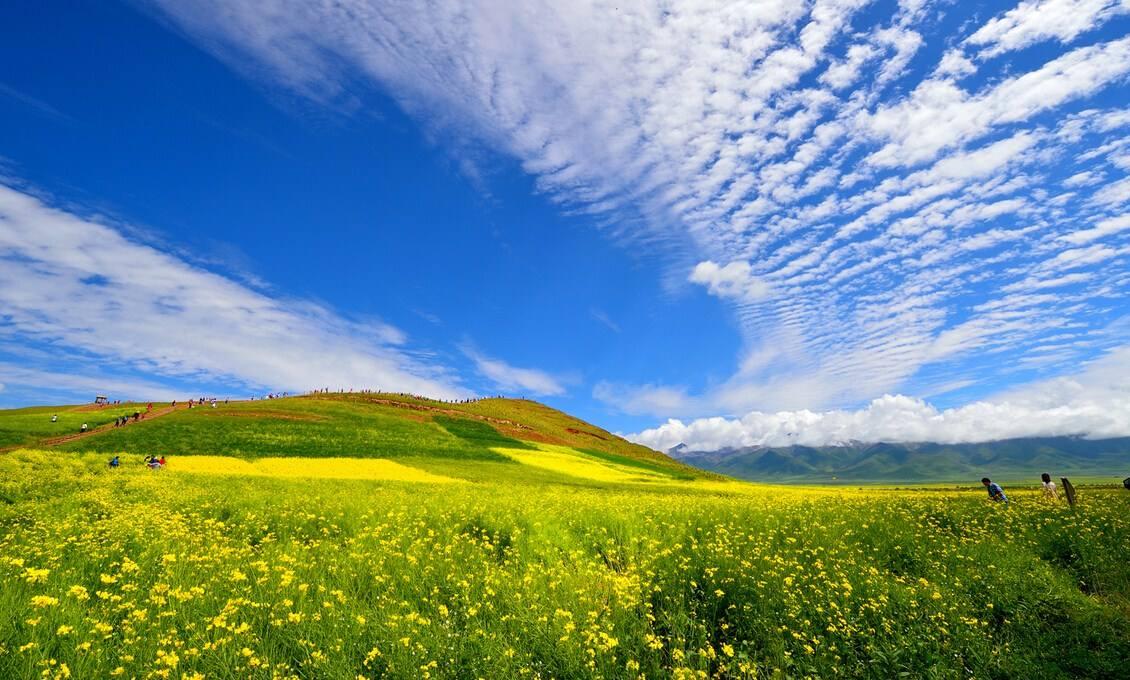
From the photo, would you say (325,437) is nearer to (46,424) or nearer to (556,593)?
(46,424)

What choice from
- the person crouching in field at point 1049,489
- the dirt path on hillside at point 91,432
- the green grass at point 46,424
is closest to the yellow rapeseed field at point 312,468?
the dirt path on hillside at point 91,432

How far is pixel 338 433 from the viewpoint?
61219mm

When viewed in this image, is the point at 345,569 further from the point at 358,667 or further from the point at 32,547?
the point at 32,547

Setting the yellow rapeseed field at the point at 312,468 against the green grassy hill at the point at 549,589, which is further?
the yellow rapeseed field at the point at 312,468

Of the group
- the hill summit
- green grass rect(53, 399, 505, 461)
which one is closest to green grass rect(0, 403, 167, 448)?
the hill summit

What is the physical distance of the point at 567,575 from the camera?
10242 millimetres

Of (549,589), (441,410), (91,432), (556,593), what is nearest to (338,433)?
(91,432)

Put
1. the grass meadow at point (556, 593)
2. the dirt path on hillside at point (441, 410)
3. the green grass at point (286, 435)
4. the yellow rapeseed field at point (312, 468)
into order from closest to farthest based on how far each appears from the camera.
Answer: the grass meadow at point (556, 593)
the yellow rapeseed field at point (312, 468)
the green grass at point (286, 435)
the dirt path on hillside at point (441, 410)

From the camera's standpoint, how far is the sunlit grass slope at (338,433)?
5059 cm

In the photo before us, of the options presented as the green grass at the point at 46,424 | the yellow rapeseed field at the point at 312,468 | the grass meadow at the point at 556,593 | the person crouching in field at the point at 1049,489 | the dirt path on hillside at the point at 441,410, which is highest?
the dirt path on hillside at the point at 441,410

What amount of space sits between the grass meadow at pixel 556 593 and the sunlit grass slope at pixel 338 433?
124 feet

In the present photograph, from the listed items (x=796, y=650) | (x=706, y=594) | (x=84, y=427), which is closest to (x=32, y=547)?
(x=706, y=594)

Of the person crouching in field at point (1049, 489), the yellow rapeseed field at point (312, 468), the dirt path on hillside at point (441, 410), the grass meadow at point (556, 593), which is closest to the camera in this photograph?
the grass meadow at point (556, 593)

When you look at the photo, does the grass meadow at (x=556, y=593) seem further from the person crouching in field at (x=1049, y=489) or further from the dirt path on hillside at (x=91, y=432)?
the dirt path on hillside at (x=91, y=432)
